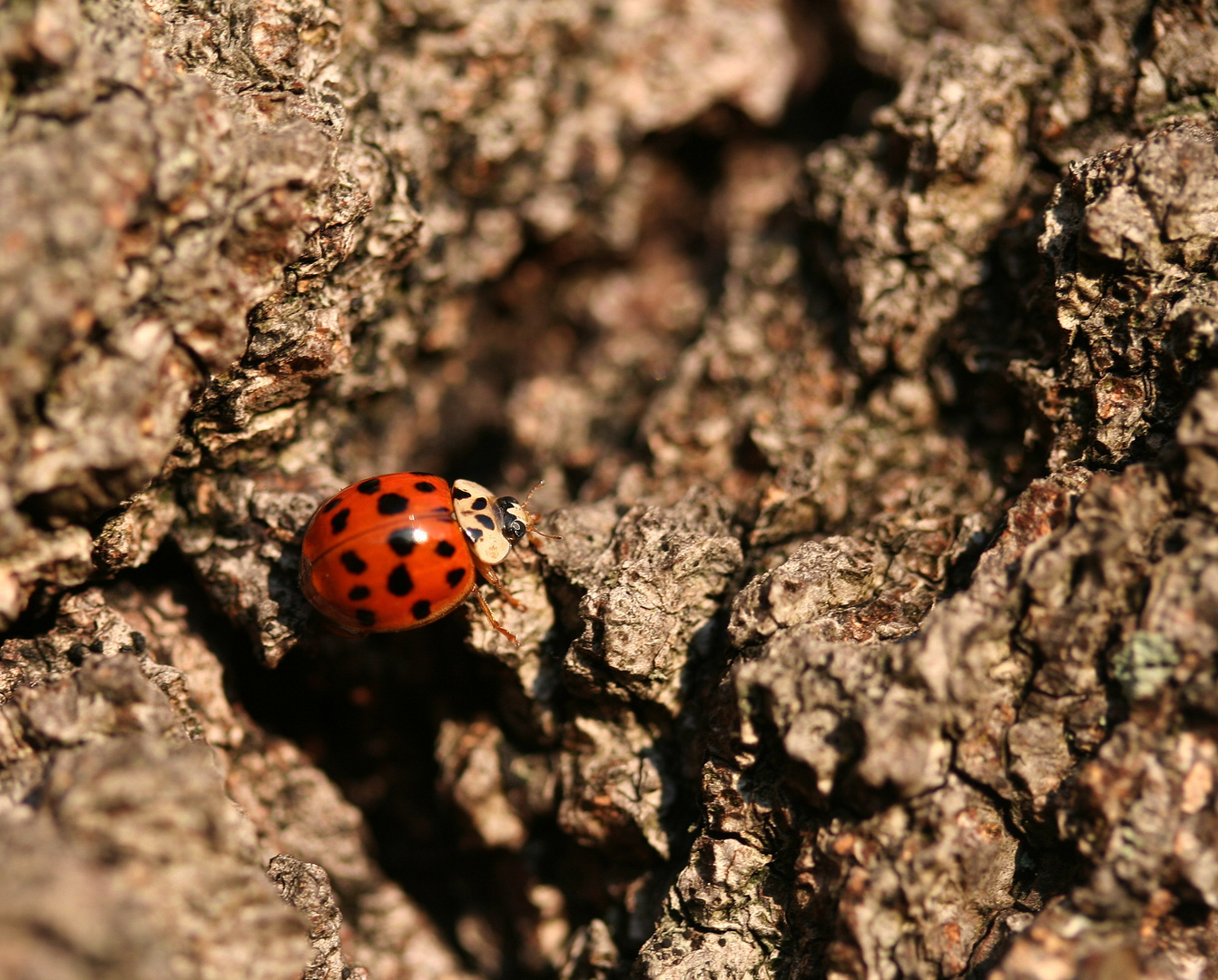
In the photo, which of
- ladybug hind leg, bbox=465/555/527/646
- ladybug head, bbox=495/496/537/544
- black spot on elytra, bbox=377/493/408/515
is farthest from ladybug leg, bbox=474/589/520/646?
black spot on elytra, bbox=377/493/408/515

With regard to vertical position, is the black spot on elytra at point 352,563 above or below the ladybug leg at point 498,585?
above

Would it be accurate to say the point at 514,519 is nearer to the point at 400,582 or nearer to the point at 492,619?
the point at 492,619

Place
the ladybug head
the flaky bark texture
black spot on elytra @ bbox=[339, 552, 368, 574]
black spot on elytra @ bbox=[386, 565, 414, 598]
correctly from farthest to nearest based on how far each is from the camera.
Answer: the ladybug head, black spot on elytra @ bbox=[386, 565, 414, 598], black spot on elytra @ bbox=[339, 552, 368, 574], the flaky bark texture

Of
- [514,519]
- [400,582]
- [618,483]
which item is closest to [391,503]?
[400,582]

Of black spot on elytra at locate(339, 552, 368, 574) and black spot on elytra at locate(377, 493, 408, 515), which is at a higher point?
black spot on elytra at locate(377, 493, 408, 515)

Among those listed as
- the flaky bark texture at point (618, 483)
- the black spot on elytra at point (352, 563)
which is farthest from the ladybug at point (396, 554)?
the flaky bark texture at point (618, 483)

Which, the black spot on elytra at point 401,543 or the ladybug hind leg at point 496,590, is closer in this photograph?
the black spot on elytra at point 401,543

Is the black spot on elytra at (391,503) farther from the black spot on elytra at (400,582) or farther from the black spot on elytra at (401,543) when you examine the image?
the black spot on elytra at (400,582)

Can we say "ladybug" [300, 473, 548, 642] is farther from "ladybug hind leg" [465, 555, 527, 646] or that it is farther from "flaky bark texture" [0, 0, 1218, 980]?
"flaky bark texture" [0, 0, 1218, 980]

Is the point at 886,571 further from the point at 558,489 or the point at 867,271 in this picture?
the point at 558,489
